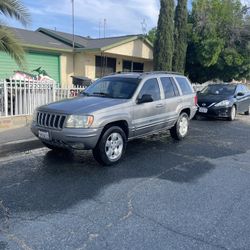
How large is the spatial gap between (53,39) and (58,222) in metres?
18.1

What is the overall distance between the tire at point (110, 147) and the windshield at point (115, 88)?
905 mm

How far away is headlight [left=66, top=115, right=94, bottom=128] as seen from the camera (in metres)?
5.70

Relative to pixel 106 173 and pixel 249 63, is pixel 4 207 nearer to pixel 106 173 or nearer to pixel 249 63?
pixel 106 173

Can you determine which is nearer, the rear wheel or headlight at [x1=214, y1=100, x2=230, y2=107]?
headlight at [x1=214, y1=100, x2=230, y2=107]

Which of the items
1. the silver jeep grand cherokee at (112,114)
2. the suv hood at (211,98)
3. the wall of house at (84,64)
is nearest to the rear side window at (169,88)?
the silver jeep grand cherokee at (112,114)

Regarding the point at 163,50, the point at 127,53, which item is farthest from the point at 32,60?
the point at 163,50

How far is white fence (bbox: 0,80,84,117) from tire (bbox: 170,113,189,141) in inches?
176

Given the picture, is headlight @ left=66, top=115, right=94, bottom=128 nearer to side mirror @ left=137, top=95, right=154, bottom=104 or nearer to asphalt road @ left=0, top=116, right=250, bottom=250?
asphalt road @ left=0, top=116, right=250, bottom=250

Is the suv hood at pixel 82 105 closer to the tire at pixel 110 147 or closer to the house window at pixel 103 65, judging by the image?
the tire at pixel 110 147

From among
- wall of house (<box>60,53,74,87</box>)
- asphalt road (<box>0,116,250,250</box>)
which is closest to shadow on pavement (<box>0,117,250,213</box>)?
asphalt road (<box>0,116,250,250</box>)

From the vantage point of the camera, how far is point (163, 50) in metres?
19.1

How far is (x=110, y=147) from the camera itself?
241 inches

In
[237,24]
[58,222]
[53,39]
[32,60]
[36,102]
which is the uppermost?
[237,24]

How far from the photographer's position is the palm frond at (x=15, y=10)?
884 cm
